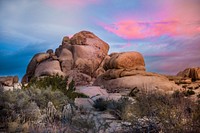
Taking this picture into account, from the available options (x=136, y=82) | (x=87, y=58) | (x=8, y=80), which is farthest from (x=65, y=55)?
(x=8, y=80)

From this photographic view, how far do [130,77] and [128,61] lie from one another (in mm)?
3227

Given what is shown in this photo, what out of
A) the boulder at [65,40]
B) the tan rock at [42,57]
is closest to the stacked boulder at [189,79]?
the boulder at [65,40]

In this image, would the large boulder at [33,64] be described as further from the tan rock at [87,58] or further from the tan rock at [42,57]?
the tan rock at [87,58]

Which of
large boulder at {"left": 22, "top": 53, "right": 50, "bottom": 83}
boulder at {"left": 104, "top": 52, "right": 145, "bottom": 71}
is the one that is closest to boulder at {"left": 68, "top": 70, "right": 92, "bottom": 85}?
large boulder at {"left": 22, "top": 53, "right": 50, "bottom": 83}

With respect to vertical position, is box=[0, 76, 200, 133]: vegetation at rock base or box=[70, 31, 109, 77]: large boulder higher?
box=[70, 31, 109, 77]: large boulder

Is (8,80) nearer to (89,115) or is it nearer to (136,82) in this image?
(89,115)

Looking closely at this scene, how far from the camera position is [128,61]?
31.7m

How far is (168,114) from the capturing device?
5.66 m

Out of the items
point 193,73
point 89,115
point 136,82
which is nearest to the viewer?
point 89,115

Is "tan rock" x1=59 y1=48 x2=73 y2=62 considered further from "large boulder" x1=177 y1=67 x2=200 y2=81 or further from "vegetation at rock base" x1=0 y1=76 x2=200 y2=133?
"vegetation at rock base" x1=0 y1=76 x2=200 y2=133

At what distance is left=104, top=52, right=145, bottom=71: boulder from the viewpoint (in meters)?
31.3

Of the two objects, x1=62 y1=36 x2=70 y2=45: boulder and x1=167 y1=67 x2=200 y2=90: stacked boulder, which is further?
x1=62 y1=36 x2=70 y2=45: boulder

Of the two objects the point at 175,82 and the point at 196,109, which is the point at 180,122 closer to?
the point at 196,109

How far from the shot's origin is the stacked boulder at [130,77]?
27703 millimetres
